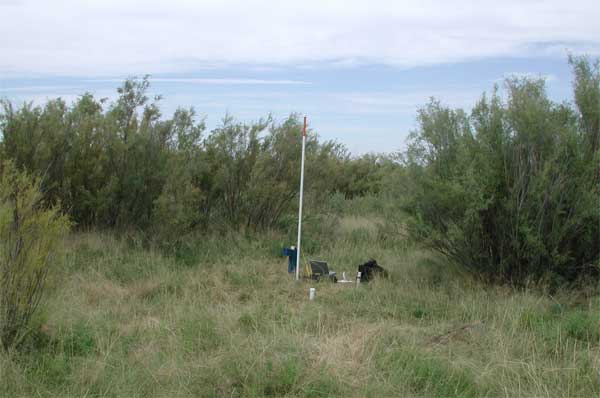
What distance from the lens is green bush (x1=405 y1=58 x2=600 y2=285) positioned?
6934mm

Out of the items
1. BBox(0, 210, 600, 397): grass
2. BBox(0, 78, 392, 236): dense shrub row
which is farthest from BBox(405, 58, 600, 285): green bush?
BBox(0, 78, 392, 236): dense shrub row

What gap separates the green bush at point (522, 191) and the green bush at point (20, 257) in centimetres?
429

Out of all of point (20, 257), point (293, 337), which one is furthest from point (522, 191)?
point (20, 257)

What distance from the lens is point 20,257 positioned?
477 centimetres

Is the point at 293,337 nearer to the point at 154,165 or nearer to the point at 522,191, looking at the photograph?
the point at 522,191

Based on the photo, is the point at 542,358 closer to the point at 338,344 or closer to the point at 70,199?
the point at 338,344

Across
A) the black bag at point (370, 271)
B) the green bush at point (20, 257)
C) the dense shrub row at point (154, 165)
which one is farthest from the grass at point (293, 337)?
the dense shrub row at point (154, 165)

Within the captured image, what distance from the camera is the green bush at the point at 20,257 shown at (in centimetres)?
473

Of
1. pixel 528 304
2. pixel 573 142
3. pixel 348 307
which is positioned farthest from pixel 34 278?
pixel 573 142

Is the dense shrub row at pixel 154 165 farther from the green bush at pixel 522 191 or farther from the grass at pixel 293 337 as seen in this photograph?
the green bush at pixel 522 191

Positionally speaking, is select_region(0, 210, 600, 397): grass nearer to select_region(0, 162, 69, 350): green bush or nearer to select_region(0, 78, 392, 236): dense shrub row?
select_region(0, 162, 69, 350): green bush

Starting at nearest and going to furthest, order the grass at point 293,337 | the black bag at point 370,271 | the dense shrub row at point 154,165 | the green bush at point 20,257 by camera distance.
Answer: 1. the grass at point 293,337
2. the green bush at point 20,257
3. the black bag at point 370,271
4. the dense shrub row at point 154,165

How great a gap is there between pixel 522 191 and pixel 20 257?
5214 millimetres

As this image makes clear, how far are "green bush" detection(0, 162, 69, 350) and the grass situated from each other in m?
0.19
